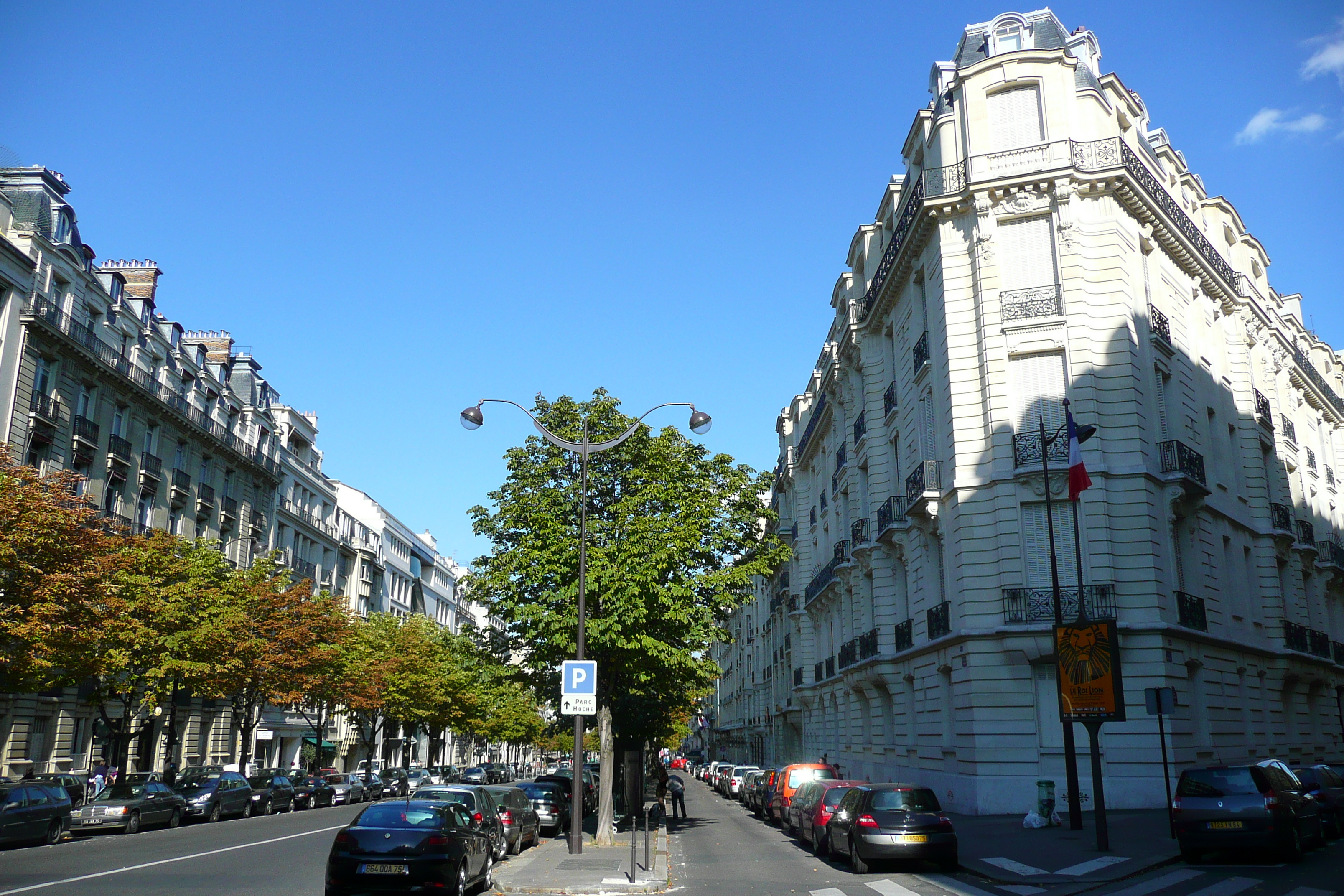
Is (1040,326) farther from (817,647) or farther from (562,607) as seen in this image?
(817,647)

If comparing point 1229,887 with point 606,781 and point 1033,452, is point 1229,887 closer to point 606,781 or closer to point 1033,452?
point 606,781

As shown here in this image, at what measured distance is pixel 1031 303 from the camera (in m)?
28.7

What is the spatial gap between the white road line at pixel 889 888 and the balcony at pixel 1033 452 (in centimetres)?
1357

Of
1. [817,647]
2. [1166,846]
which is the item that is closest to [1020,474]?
[1166,846]

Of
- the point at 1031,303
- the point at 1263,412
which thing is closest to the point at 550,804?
the point at 1031,303

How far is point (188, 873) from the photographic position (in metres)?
16.4

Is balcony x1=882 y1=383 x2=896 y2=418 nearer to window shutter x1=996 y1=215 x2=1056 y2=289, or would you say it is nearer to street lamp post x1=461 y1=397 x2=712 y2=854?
window shutter x1=996 y1=215 x2=1056 y2=289

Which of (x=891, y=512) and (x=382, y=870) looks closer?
(x=382, y=870)

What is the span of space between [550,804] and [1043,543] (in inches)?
588

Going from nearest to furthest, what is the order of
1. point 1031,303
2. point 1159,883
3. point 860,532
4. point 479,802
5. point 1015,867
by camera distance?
point 1159,883 < point 1015,867 < point 479,802 < point 1031,303 < point 860,532

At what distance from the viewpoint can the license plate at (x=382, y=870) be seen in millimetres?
13211

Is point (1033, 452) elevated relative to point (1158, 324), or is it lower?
lower

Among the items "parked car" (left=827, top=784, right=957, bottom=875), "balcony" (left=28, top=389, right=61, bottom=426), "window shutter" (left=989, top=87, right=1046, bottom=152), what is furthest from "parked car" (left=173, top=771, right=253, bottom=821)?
"window shutter" (left=989, top=87, right=1046, bottom=152)

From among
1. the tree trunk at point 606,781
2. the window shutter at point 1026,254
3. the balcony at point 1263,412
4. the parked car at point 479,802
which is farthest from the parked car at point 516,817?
the balcony at point 1263,412
